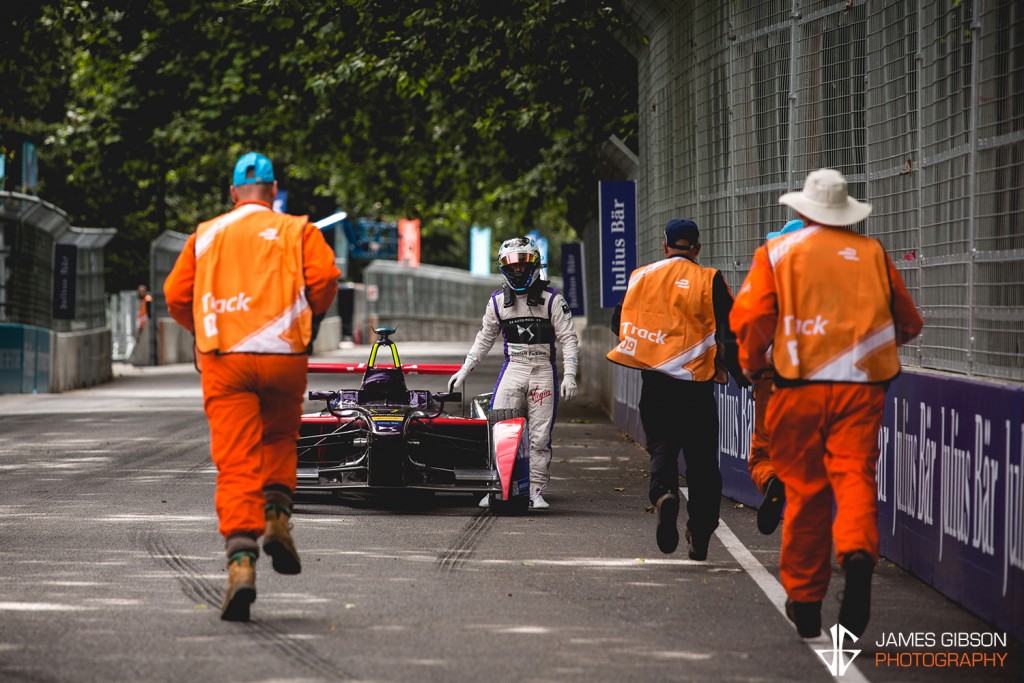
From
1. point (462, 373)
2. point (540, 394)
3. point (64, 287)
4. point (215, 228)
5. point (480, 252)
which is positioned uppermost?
point (480, 252)

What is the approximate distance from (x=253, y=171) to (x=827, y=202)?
2509 mm

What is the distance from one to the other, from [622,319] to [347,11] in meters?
10.8

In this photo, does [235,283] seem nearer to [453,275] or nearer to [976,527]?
[976,527]

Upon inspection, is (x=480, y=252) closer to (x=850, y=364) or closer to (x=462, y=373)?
(x=462, y=373)

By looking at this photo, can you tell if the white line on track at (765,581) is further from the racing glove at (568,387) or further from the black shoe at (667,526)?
the racing glove at (568,387)

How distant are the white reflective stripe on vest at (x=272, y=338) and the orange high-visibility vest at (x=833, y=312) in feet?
6.69

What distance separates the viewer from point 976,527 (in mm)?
7062

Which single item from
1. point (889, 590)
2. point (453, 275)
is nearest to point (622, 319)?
point (889, 590)

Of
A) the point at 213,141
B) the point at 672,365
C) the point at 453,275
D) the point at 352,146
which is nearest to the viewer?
the point at 672,365

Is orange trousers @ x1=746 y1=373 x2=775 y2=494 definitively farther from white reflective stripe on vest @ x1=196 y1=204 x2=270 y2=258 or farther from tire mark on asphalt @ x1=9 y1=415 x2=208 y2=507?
tire mark on asphalt @ x1=9 y1=415 x2=208 y2=507

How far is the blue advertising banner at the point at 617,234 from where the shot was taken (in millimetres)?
18422

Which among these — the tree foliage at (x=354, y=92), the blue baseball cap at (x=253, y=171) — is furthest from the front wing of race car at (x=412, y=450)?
the tree foliage at (x=354, y=92)

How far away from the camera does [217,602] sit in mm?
7117

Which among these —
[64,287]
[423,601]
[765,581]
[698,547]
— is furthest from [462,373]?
[64,287]
